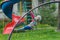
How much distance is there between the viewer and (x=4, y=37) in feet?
31.2

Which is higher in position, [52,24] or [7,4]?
[7,4]

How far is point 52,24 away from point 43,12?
2.10ft

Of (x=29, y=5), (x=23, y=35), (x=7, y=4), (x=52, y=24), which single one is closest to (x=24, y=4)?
(x=29, y=5)

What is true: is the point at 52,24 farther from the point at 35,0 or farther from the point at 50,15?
the point at 35,0

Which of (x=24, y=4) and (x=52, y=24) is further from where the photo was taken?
(x=24, y=4)

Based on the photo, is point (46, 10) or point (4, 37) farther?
point (46, 10)

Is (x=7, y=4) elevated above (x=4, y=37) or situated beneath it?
elevated above

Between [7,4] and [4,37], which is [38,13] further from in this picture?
[4,37]

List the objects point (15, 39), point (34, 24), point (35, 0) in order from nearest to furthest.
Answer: point (15, 39)
point (34, 24)
point (35, 0)

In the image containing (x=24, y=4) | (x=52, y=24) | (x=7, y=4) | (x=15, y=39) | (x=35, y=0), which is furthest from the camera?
(x=35, y=0)

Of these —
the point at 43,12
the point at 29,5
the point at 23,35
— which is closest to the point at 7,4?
the point at 23,35

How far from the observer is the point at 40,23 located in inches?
526

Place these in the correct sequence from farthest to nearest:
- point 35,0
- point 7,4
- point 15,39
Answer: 1. point 35,0
2. point 7,4
3. point 15,39

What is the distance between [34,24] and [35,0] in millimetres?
3798
